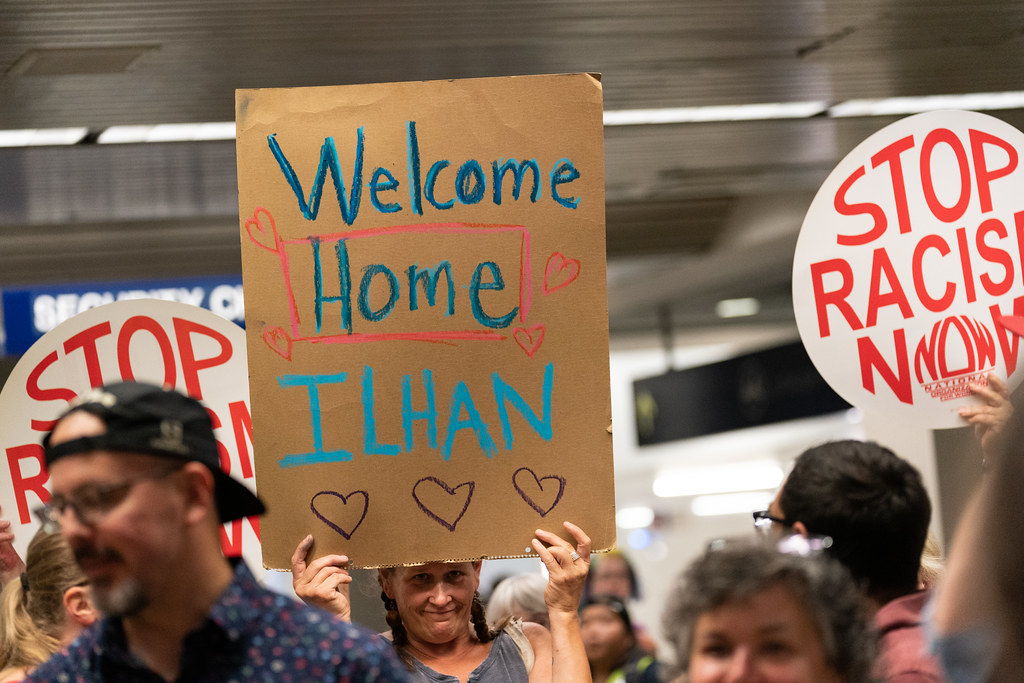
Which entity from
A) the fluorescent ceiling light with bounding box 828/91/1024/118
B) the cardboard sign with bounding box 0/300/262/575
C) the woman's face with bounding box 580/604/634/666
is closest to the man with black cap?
the cardboard sign with bounding box 0/300/262/575

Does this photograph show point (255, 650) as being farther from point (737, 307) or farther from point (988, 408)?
point (737, 307)

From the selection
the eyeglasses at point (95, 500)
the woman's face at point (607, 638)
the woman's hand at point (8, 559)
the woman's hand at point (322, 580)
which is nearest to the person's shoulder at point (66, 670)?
the eyeglasses at point (95, 500)

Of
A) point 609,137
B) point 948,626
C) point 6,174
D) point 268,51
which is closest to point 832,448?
point 948,626

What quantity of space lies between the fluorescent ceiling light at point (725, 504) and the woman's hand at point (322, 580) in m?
15.1

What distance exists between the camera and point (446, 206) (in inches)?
118

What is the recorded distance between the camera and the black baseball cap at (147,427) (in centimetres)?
188

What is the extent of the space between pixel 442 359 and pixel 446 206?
338 mm

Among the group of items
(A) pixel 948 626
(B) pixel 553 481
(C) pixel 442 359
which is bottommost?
(A) pixel 948 626

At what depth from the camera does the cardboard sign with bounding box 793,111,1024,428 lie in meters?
3.48

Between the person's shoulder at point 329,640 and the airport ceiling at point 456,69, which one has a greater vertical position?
the airport ceiling at point 456,69

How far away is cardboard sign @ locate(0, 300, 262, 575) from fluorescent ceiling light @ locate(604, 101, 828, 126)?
11.3 ft

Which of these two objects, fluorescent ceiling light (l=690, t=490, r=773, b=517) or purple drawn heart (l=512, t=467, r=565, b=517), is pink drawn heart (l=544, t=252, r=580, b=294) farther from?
fluorescent ceiling light (l=690, t=490, r=773, b=517)

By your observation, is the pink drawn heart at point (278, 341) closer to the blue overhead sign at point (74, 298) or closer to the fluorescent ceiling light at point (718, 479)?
the blue overhead sign at point (74, 298)

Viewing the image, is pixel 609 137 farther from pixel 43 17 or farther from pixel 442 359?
pixel 442 359
